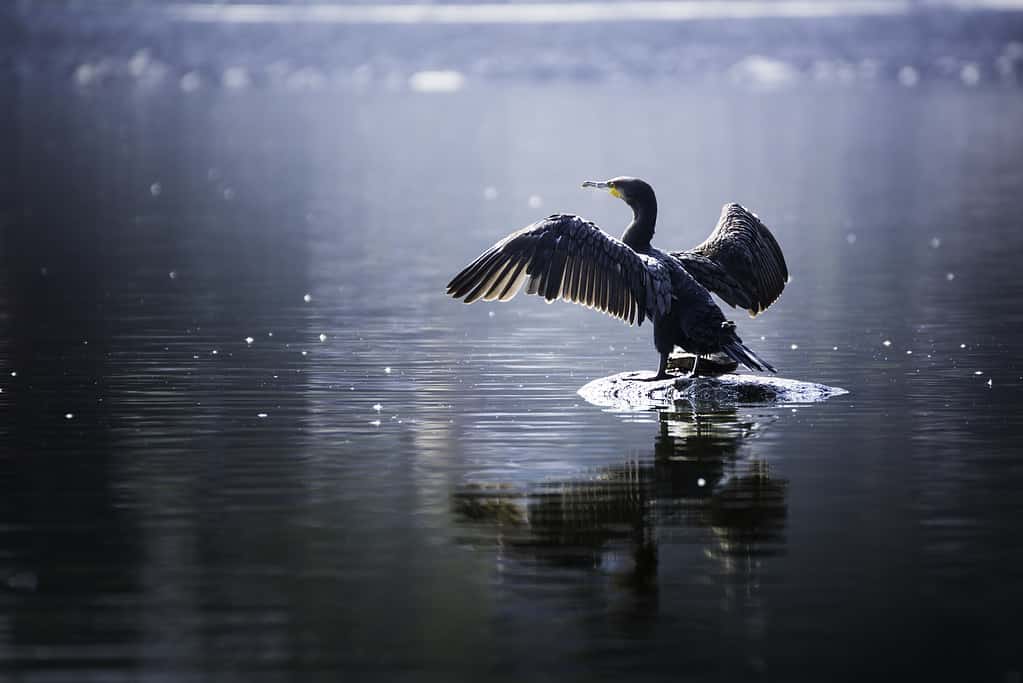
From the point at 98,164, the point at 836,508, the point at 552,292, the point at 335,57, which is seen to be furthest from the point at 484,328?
the point at 335,57

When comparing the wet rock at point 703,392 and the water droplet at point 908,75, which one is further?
the water droplet at point 908,75

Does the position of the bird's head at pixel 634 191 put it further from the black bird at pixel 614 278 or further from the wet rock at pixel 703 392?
the wet rock at pixel 703 392

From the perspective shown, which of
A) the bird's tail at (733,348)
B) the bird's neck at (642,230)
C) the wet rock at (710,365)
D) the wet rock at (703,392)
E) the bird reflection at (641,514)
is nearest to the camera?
the bird reflection at (641,514)

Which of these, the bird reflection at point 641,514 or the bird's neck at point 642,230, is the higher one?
the bird's neck at point 642,230

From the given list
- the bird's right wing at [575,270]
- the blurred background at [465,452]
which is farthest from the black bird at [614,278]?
the blurred background at [465,452]

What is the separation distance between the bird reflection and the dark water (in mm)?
37

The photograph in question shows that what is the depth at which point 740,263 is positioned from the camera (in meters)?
19.2

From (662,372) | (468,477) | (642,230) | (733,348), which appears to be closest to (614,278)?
(642,230)

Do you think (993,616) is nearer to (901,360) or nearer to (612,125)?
(901,360)

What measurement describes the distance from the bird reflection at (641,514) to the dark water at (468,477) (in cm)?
4

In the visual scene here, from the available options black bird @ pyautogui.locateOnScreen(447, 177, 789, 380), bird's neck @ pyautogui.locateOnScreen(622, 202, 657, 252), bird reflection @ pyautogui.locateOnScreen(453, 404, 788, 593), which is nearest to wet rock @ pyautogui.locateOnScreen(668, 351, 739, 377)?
black bird @ pyautogui.locateOnScreen(447, 177, 789, 380)

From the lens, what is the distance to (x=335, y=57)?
164 meters

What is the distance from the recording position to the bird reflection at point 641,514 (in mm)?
12602

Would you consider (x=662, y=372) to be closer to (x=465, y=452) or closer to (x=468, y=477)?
(x=465, y=452)
